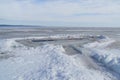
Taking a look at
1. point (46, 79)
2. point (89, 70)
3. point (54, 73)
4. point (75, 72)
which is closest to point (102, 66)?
point (89, 70)

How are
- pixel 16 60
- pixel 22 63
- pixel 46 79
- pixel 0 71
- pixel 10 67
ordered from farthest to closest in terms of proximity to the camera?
pixel 16 60 → pixel 22 63 → pixel 10 67 → pixel 0 71 → pixel 46 79

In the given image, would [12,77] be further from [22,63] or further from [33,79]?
[22,63]

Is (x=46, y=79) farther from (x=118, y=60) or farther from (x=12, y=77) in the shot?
(x=118, y=60)

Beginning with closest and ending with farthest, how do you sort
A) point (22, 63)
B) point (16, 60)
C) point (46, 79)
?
point (46, 79) → point (22, 63) → point (16, 60)

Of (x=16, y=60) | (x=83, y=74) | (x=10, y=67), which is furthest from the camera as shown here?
(x=16, y=60)

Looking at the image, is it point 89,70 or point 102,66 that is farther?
point 102,66

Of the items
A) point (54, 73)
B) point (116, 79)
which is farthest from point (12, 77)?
point (116, 79)

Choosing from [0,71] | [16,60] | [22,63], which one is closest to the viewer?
[0,71]

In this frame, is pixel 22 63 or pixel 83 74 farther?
pixel 22 63
